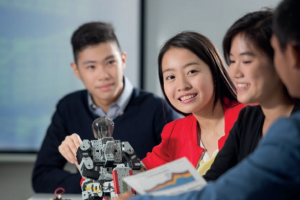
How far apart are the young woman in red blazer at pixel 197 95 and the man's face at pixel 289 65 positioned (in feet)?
2.02

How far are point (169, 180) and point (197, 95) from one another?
1.90 ft

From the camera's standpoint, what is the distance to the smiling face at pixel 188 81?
4.63ft

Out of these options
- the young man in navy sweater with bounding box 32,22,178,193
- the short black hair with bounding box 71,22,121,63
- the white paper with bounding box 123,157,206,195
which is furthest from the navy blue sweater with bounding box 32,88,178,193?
the white paper with bounding box 123,157,206,195

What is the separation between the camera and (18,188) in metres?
2.73

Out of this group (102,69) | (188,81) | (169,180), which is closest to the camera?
(169,180)

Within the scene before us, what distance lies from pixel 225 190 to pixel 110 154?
0.61 m

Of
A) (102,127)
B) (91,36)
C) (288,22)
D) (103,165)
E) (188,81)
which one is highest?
(91,36)

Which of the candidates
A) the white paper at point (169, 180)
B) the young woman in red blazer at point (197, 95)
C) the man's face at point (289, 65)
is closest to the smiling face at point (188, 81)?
the young woman in red blazer at point (197, 95)

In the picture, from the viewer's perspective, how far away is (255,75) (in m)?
1.07

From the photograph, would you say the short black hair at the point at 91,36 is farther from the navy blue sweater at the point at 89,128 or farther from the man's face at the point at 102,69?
the navy blue sweater at the point at 89,128

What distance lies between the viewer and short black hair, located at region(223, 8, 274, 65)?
1074 mm

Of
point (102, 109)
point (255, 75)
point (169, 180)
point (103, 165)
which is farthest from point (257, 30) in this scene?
point (102, 109)

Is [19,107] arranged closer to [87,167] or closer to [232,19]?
[232,19]

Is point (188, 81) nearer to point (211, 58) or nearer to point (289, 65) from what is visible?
point (211, 58)
